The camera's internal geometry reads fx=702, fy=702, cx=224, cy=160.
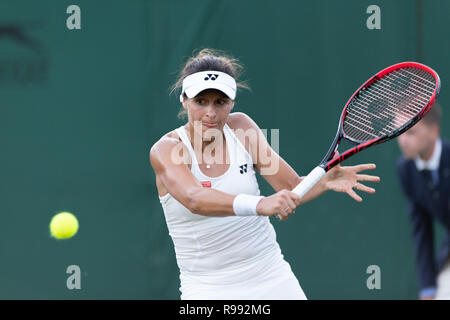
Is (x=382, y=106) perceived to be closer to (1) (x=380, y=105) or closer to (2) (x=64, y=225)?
(1) (x=380, y=105)

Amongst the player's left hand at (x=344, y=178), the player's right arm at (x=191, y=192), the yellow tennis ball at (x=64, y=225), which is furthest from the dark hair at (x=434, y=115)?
the yellow tennis ball at (x=64, y=225)

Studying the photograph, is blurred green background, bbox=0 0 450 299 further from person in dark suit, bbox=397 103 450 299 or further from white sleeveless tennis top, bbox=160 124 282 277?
white sleeveless tennis top, bbox=160 124 282 277

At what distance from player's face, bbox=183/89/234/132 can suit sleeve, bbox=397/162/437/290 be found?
1802mm

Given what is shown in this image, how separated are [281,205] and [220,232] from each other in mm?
532

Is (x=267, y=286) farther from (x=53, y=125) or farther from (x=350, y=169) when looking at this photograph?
(x=53, y=125)

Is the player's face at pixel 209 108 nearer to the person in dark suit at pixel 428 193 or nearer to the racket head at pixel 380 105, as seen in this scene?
the racket head at pixel 380 105

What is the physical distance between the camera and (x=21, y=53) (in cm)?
429

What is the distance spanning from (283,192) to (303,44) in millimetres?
2147

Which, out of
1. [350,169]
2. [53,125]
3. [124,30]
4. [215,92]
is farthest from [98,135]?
[350,169]

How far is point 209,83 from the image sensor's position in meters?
2.74

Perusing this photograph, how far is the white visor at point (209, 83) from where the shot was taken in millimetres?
2734
